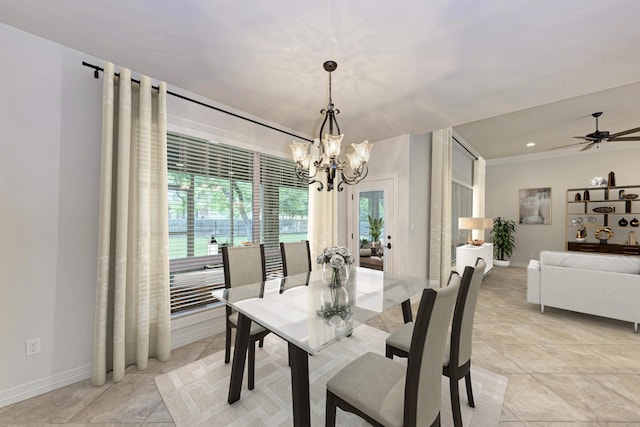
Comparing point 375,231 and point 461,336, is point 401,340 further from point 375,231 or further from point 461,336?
point 375,231

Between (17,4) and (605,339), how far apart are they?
223 inches

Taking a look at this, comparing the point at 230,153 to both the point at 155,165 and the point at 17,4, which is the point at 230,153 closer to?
the point at 155,165

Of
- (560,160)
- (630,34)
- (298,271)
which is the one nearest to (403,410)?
(298,271)

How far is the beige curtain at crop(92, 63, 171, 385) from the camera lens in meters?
1.94

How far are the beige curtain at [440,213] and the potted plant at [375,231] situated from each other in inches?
32.0

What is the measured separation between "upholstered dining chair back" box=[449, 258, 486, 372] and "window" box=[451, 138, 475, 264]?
13.0 feet

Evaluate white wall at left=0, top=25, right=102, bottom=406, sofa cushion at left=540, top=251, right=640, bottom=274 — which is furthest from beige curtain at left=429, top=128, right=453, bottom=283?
white wall at left=0, top=25, right=102, bottom=406

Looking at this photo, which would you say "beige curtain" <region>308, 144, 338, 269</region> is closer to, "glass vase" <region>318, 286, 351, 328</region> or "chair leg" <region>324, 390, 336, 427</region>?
"glass vase" <region>318, 286, 351, 328</region>

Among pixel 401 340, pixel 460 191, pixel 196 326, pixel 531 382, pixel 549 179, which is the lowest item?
pixel 531 382

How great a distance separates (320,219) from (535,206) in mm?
5936

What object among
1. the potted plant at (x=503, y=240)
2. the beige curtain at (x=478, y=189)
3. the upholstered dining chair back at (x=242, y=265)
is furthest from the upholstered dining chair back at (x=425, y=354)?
the potted plant at (x=503, y=240)

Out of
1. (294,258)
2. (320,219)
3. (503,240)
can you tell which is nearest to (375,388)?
(294,258)

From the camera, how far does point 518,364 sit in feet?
7.33

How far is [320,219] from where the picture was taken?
12.6ft
